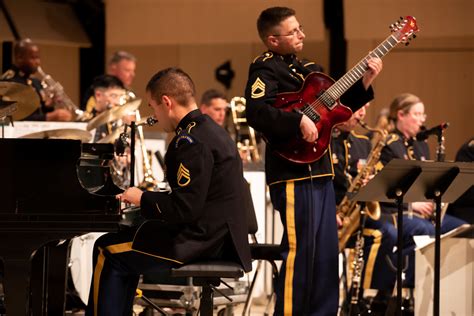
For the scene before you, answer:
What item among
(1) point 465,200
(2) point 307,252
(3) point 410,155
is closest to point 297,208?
(2) point 307,252

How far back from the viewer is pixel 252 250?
5609 millimetres

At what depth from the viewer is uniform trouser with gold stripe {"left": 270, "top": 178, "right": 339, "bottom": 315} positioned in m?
5.30

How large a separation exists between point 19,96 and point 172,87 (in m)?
1.00

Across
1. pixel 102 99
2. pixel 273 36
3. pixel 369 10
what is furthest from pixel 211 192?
pixel 369 10

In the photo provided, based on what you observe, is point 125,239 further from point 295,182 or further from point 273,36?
point 273,36

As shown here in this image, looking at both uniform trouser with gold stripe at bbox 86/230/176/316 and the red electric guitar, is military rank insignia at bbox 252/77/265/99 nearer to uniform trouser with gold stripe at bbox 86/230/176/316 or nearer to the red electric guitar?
the red electric guitar

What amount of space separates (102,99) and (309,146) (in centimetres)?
331

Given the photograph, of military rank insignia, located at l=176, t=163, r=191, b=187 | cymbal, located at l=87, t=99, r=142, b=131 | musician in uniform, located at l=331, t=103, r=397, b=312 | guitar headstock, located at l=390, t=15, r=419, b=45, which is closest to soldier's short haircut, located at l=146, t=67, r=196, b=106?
military rank insignia, located at l=176, t=163, r=191, b=187

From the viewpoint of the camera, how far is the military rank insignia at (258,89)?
17.5 feet

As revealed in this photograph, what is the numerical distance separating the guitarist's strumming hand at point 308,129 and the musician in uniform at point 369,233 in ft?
6.03

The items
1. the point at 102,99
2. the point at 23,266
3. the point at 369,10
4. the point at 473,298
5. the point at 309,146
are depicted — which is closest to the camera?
the point at 23,266

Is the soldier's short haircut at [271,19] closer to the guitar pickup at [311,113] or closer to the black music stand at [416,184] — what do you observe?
the guitar pickup at [311,113]

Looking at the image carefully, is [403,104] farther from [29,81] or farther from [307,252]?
[29,81]

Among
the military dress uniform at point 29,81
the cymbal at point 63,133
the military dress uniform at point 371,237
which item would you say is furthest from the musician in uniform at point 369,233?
the military dress uniform at point 29,81
